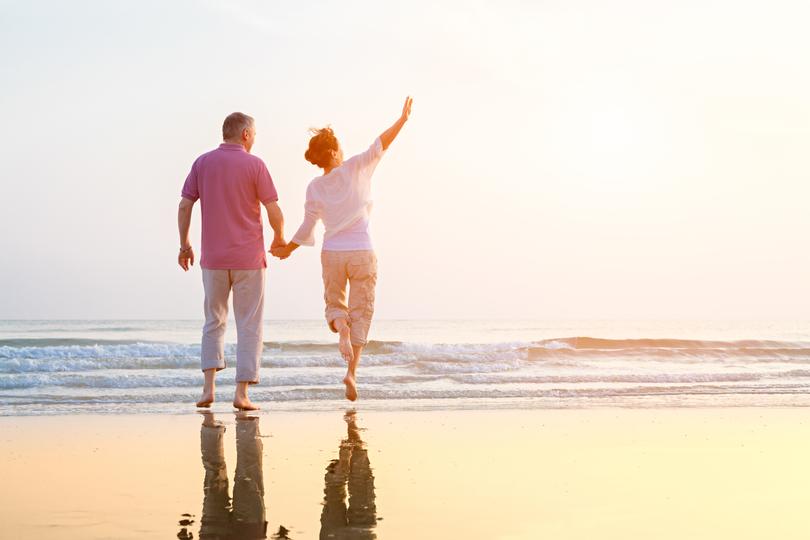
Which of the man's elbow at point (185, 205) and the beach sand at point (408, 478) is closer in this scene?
the beach sand at point (408, 478)

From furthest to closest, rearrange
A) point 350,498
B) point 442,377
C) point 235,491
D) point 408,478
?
point 442,377
point 408,478
point 235,491
point 350,498

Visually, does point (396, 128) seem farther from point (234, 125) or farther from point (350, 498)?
point (350, 498)

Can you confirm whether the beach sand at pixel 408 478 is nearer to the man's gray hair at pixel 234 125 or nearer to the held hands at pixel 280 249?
the held hands at pixel 280 249

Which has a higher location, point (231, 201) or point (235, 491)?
point (231, 201)

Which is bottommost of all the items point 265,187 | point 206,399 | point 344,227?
point 206,399

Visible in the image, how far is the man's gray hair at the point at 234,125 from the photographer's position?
636 centimetres

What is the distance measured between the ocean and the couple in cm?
103

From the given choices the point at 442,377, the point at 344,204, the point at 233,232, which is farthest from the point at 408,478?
the point at 442,377

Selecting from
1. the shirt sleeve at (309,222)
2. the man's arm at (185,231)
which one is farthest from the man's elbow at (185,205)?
the shirt sleeve at (309,222)

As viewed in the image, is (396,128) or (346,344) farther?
(346,344)

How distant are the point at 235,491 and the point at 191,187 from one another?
3.19 metres

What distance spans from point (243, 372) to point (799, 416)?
157 inches

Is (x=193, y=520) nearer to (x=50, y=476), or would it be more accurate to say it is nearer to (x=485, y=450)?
(x=50, y=476)

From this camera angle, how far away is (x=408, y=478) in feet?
12.9
